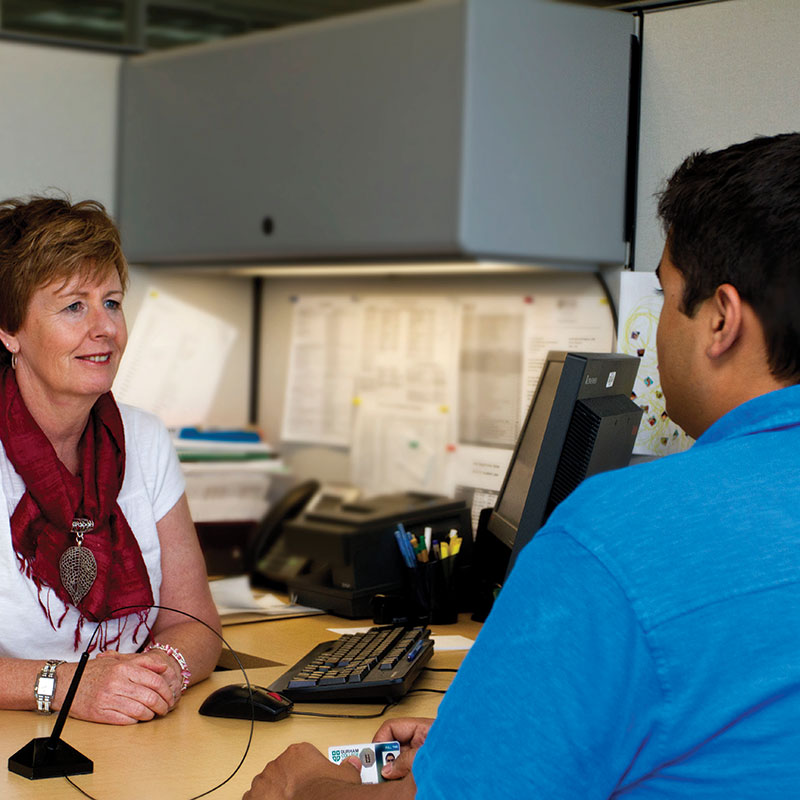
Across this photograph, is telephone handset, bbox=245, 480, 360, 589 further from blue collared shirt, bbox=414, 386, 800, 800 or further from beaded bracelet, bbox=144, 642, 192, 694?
blue collared shirt, bbox=414, 386, 800, 800

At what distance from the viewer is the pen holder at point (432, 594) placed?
1763mm

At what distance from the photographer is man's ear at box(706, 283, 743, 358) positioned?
778 mm

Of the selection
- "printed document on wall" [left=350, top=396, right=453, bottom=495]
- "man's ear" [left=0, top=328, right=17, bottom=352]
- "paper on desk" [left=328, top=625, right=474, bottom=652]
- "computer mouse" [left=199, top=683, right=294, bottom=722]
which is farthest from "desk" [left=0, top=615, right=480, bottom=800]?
"printed document on wall" [left=350, top=396, right=453, bottom=495]

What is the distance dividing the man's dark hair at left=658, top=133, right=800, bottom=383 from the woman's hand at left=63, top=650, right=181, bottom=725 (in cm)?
80

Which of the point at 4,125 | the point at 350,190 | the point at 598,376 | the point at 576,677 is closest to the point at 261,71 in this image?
the point at 350,190

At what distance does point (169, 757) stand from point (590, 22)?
51.1 inches

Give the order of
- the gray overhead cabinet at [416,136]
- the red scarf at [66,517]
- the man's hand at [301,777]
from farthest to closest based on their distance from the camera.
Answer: the gray overhead cabinet at [416,136] → the red scarf at [66,517] → the man's hand at [301,777]

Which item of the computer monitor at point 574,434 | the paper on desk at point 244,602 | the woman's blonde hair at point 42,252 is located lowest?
the paper on desk at point 244,602

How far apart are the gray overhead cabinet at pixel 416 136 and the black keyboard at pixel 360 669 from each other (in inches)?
26.0

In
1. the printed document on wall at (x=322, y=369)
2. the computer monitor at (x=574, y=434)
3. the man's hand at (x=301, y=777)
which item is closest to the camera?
the man's hand at (x=301, y=777)

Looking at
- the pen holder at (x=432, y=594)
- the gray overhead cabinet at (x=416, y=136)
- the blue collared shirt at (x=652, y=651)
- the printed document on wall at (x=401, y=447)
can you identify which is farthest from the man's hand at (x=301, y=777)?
the printed document on wall at (x=401, y=447)

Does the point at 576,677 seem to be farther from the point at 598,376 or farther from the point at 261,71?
the point at 261,71

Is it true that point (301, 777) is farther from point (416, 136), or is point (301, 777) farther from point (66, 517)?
point (416, 136)

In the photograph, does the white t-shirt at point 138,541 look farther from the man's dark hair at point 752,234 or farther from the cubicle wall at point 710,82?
the man's dark hair at point 752,234
